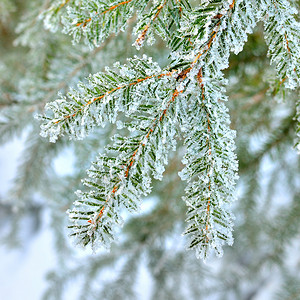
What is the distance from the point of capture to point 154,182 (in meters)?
1.17

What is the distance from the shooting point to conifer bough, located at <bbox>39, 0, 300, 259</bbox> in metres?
0.30

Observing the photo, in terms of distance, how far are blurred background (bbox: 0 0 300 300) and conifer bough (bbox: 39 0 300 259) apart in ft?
0.66

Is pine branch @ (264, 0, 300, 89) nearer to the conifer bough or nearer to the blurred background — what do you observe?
the conifer bough

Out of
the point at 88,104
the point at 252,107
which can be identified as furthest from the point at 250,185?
the point at 88,104

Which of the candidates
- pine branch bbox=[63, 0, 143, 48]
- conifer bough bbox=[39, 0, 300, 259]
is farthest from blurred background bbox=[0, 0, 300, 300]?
conifer bough bbox=[39, 0, 300, 259]

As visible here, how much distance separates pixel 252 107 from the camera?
100 cm

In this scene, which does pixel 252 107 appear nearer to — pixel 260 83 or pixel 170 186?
pixel 260 83

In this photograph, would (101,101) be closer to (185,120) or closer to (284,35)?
(185,120)

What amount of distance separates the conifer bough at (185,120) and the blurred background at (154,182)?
0.20 m

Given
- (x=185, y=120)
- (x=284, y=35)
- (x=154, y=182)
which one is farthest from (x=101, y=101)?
(x=154, y=182)

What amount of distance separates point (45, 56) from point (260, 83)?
0.70 meters

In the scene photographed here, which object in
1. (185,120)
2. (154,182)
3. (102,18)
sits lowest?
(185,120)

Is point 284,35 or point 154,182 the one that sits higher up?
point 154,182

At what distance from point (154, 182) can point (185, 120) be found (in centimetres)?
87
